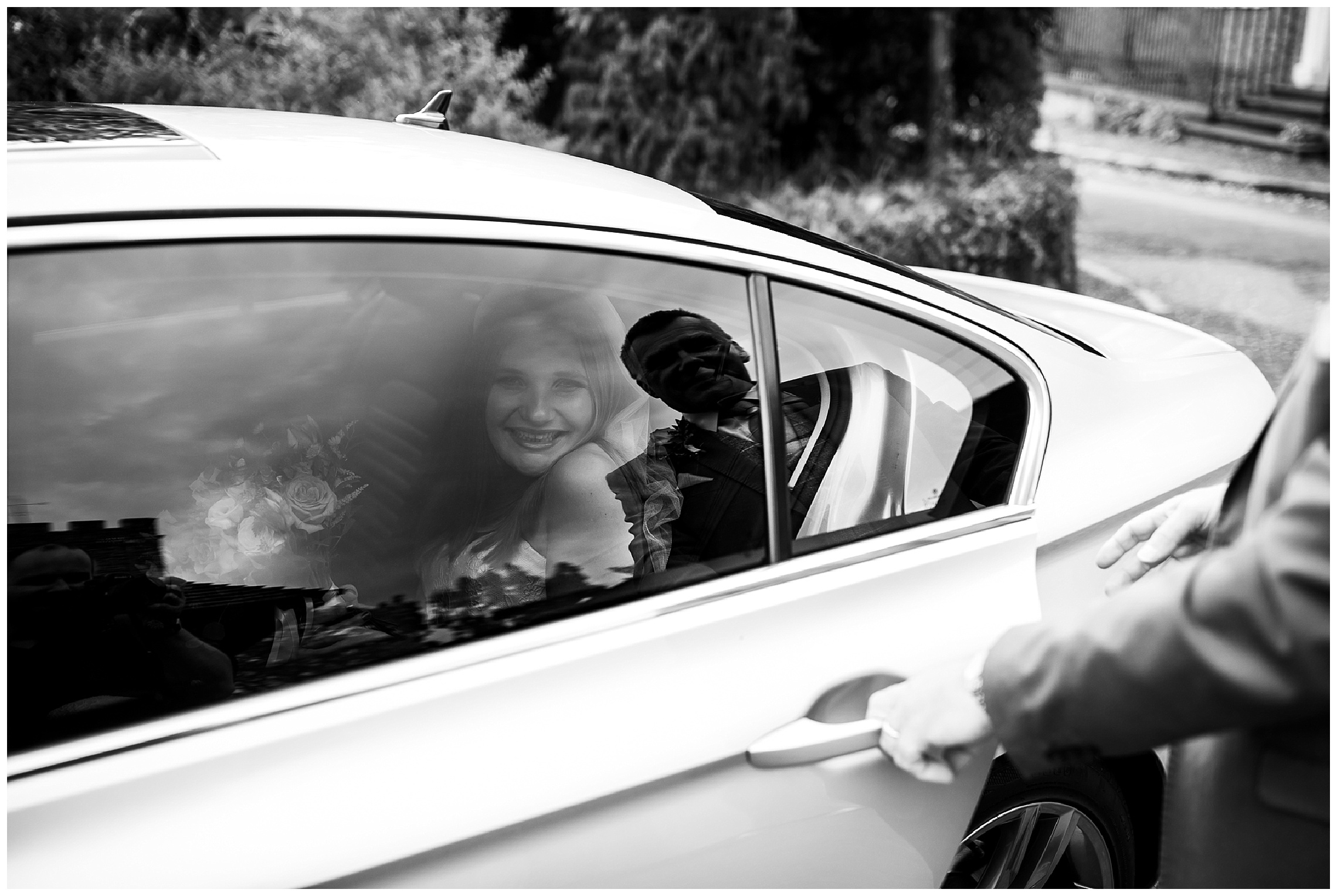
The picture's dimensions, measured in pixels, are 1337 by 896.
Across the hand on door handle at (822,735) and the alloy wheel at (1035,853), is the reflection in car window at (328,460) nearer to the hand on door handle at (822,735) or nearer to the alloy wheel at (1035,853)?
the hand on door handle at (822,735)

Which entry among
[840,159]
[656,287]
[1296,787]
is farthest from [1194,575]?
[840,159]

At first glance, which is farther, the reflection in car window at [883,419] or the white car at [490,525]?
the reflection in car window at [883,419]

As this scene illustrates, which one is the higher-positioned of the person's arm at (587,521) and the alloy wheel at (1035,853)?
the person's arm at (587,521)

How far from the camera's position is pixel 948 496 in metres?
1.93

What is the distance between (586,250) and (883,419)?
2.20ft

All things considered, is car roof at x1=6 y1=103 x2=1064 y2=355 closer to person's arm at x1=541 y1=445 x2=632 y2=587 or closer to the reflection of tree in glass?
person's arm at x1=541 y1=445 x2=632 y2=587

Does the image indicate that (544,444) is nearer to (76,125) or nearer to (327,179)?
(327,179)

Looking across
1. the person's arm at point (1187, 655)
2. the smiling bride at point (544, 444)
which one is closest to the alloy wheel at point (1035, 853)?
the person's arm at point (1187, 655)

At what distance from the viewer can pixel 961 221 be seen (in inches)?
272

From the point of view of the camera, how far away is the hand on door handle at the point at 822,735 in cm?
156

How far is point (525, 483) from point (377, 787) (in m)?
0.64

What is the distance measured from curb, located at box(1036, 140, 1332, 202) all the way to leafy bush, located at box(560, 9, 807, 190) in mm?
3812

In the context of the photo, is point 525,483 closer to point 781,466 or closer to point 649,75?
point 781,466

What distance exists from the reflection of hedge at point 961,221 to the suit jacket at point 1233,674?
5.47m
